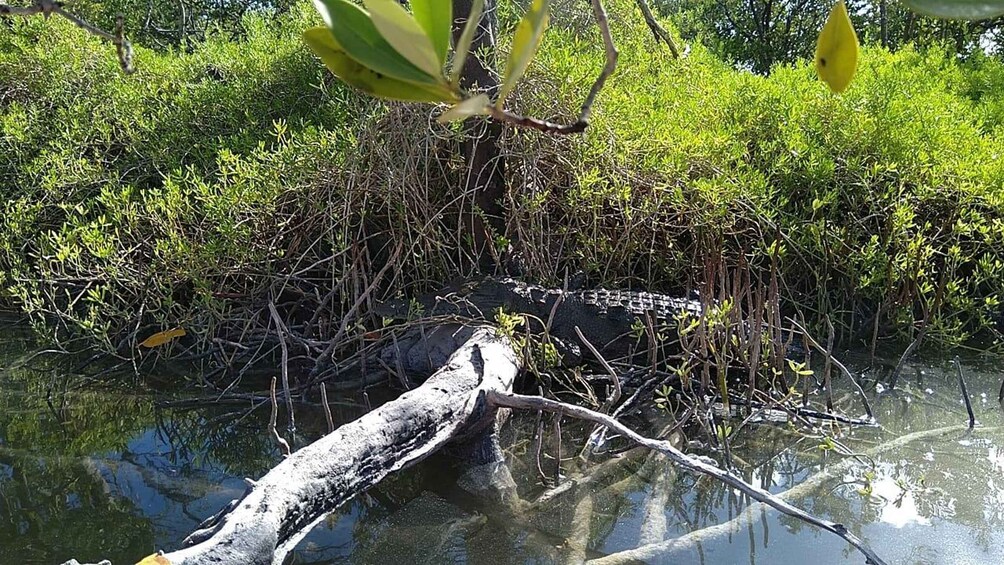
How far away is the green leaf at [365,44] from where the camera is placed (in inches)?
21.5

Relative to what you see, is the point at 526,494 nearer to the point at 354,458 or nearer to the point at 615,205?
the point at 354,458

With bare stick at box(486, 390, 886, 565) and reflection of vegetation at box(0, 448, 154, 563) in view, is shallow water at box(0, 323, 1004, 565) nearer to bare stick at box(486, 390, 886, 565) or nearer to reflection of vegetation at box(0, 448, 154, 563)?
reflection of vegetation at box(0, 448, 154, 563)

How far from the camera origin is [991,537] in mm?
2562

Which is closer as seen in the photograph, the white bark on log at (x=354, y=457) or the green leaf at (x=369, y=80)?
the green leaf at (x=369, y=80)

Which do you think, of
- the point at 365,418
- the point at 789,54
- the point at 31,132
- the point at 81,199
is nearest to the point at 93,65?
the point at 31,132

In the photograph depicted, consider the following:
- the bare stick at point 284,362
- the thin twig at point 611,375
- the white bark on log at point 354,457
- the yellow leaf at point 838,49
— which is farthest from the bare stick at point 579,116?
the bare stick at point 284,362

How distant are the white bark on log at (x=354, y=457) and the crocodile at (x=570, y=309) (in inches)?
14.4

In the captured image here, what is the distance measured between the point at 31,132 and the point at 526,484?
446cm

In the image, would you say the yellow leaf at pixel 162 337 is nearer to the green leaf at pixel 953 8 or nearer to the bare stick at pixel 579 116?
the bare stick at pixel 579 116

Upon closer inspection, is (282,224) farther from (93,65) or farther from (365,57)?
(365,57)

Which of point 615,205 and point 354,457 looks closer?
point 354,457

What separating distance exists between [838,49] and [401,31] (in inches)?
14.9

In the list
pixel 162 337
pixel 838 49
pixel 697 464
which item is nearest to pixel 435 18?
pixel 838 49

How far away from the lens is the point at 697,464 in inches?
97.7
